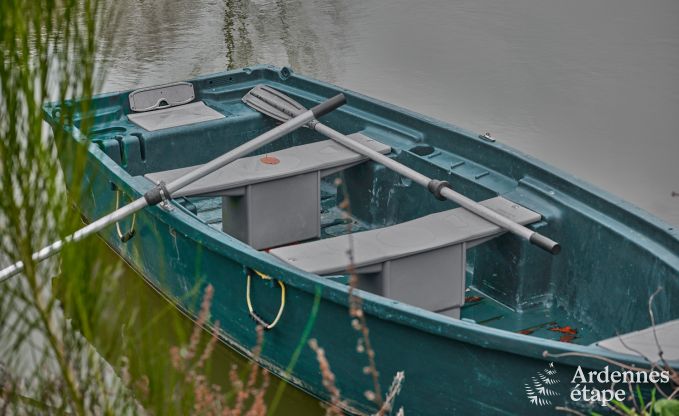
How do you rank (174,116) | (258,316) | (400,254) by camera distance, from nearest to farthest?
(400,254) < (258,316) < (174,116)

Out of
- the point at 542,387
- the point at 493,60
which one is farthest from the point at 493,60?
the point at 542,387

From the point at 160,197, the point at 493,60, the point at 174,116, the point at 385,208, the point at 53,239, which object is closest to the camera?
the point at 53,239

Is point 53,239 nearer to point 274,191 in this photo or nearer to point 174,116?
point 274,191

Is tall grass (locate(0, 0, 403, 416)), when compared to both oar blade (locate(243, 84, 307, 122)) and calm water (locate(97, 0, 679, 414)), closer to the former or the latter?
oar blade (locate(243, 84, 307, 122))

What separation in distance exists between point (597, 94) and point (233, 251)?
556 centimetres

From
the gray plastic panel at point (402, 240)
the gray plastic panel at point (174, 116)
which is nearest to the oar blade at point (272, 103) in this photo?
the gray plastic panel at point (174, 116)

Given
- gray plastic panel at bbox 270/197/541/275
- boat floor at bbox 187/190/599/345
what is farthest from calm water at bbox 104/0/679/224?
gray plastic panel at bbox 270/197/541/275

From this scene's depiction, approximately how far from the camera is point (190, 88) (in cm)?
688

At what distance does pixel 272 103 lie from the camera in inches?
256

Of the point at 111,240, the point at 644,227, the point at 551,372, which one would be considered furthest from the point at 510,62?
the point at 551,372

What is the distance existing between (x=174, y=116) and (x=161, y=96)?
23 centimetres

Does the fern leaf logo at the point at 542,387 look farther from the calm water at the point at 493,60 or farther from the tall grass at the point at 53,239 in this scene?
the calm water at the point at 493,60

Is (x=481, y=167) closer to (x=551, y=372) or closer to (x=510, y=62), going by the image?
(x=551, y=372)

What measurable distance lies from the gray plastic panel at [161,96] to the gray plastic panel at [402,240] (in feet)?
7.41
